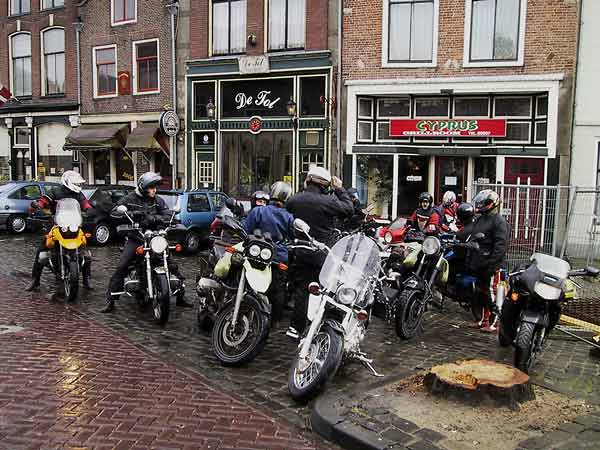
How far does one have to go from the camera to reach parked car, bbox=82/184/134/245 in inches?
565

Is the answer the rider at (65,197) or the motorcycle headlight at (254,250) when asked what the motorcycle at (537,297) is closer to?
the motorcycle headlight at (254,250)

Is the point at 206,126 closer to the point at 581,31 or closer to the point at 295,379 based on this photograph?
the point at 581,31

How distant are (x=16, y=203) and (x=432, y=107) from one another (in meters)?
11.8

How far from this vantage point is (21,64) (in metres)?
26.4

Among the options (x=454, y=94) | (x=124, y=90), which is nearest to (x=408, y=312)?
(x=454, y=94)

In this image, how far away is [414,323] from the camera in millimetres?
6891

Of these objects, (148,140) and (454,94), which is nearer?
(454,94)

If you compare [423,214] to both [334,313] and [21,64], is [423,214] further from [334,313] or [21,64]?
[21,64]

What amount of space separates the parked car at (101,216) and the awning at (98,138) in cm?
712

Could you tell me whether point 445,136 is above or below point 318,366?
above

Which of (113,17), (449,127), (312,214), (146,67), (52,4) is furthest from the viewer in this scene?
(52,4)

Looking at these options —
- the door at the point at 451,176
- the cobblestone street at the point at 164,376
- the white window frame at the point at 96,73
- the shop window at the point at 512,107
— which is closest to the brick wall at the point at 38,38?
the white window frame at the point at 96,73

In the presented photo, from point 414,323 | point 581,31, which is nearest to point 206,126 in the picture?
point 581,31

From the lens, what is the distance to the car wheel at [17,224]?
16112mm
